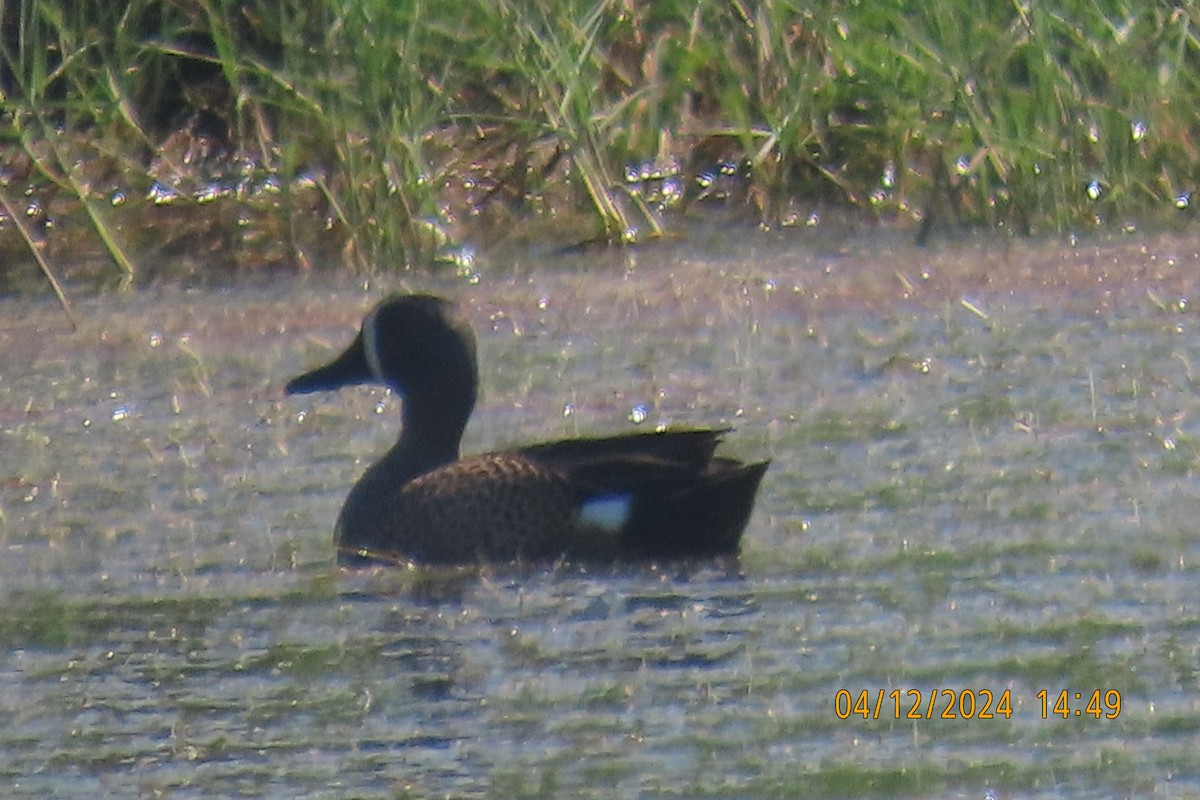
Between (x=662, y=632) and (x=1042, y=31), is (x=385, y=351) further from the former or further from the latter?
(x=1042, y=31)

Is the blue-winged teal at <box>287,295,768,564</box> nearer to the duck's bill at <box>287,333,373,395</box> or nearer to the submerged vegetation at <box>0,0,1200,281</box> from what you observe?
the duck's bill at <box>287,333,373,395</box>

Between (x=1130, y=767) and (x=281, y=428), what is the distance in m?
3.10

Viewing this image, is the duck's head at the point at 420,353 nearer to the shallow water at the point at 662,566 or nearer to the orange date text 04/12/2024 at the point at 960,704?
the shallow water at the point at 662,566

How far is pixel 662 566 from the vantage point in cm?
543

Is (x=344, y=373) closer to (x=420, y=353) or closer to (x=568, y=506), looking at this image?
(x=420, y=353)

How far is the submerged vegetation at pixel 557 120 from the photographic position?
26.6ft

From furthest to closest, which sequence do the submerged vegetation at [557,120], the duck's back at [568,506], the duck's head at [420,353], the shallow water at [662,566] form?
the submerged vegetation at [557,120] < the duck's head at [420,353] < the duck's back at [568,506] < the shallow water at [662,566]

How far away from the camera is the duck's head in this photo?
6.16m

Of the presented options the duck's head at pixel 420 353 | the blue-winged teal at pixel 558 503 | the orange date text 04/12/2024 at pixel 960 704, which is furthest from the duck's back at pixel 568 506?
the orange date text 04/12/2024 at pixel 960 704

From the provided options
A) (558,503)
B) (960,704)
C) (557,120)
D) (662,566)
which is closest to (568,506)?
(558,503)

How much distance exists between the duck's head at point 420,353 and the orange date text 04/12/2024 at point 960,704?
1982 mm

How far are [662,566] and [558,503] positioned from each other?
0.82 ft

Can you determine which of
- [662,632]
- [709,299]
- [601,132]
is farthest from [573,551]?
[601,132]

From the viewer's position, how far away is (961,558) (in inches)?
203
